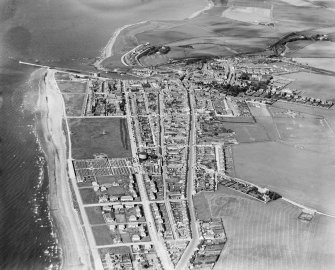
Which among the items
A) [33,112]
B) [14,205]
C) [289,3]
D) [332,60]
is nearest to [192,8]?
[289,3]

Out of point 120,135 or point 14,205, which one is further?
point 120,135

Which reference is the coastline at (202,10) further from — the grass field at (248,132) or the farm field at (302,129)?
the grass field at (248,132)

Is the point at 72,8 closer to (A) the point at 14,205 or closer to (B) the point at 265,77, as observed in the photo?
(B) the point at 265,77

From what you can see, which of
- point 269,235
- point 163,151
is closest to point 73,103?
point 163,151

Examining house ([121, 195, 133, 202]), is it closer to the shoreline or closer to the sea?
the sea

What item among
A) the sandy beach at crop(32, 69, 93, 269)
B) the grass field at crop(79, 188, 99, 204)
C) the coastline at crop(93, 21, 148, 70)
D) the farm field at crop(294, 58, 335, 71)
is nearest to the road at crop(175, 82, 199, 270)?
the sandy beach at crop(32, 69, 93, 269)
